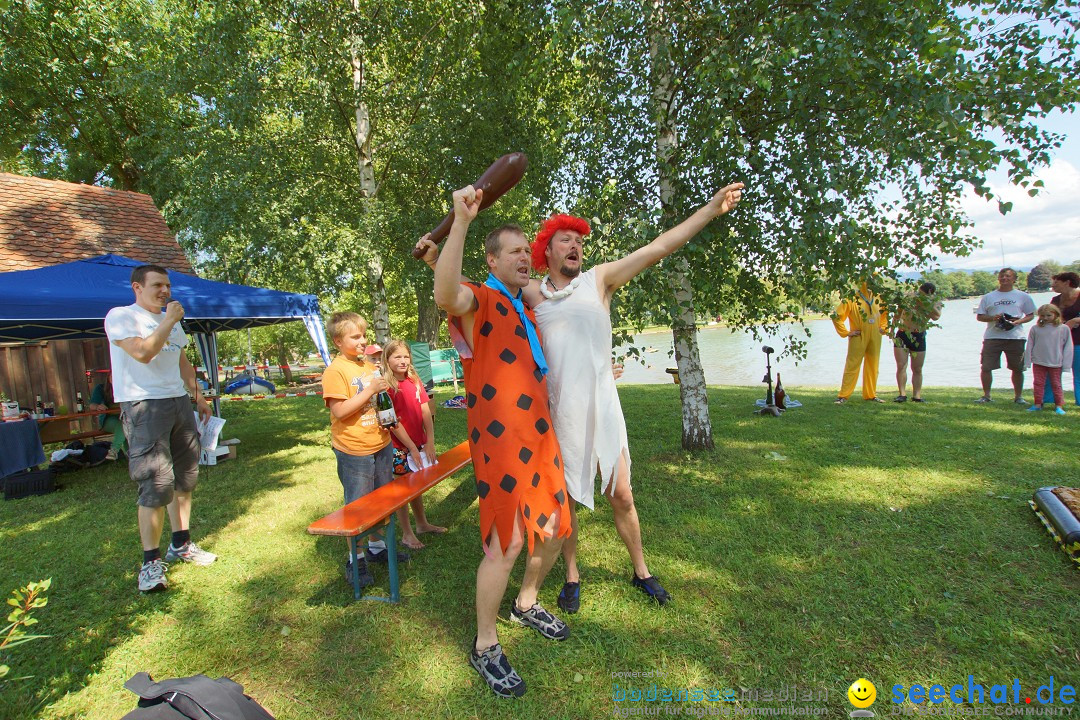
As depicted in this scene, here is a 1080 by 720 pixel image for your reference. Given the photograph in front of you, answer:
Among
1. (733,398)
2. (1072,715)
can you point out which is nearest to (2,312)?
(1072,715)

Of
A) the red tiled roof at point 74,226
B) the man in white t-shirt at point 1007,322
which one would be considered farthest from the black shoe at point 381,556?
the red tiled roof at point 74,226

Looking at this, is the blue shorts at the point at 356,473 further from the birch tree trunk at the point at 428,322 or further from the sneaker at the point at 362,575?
the birch tree trunk at the point at 428,322

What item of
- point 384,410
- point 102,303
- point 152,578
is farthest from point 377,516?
point 102,303

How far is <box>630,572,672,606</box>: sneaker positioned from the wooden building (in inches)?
398

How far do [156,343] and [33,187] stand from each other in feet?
34.9

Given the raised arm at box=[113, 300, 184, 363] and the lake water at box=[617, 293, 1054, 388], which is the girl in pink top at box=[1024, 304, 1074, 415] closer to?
the lake water at box=[617, 293, 1054, 388]

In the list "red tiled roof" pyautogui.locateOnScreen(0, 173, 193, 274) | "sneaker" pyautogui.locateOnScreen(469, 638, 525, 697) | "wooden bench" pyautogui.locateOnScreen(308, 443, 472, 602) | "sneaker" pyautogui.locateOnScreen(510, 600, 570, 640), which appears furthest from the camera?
"red tiled roof" pyautogui.locateOnScreen(0, 173, 193, 274)

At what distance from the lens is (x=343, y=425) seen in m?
3.49

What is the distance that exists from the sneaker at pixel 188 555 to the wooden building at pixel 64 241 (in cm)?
728

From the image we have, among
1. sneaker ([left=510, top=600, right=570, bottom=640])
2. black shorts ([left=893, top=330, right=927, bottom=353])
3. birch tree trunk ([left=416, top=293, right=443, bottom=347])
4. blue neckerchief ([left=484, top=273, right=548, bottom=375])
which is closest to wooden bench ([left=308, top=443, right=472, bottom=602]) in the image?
sneaker ([left=510, top=600, right=570, bottom=640])

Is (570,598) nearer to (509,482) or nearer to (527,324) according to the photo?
(509,482)

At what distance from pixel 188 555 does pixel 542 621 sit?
2709 millimetres

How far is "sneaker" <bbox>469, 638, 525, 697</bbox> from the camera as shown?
2.36 meters

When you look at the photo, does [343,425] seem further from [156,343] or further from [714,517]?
[714,517]
